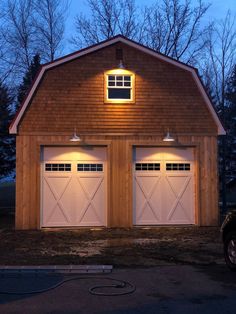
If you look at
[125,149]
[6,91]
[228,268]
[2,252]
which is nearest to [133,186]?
[125,149]

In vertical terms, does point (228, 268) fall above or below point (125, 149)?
below

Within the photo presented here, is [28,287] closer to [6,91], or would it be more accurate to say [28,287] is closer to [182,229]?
[182,229]

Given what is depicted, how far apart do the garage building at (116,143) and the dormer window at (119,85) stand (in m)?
0.03

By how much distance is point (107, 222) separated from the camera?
639 inches

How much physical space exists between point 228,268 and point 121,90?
857cm

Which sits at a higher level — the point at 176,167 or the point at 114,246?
the point at 176,167

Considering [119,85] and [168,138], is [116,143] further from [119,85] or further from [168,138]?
[119,85]

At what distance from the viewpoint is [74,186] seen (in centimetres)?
1639

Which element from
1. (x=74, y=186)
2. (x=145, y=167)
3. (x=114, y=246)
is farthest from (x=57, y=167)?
(x=114, y=246)

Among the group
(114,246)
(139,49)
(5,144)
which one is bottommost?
(114,246)

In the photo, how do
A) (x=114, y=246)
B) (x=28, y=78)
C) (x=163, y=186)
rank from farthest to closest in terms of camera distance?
(x=28, y=78) < (x=163, y=186) < (x=114, y=246)

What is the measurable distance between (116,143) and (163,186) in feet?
6.93

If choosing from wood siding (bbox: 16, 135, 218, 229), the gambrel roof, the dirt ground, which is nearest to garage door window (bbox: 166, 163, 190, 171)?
wood siding (bbox: 16, 135, 218, 229)

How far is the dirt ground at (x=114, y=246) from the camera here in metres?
10.4
